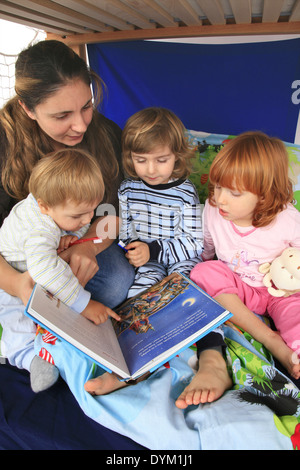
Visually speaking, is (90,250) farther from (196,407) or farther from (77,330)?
(196,407)

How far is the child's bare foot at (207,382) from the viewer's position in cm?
66

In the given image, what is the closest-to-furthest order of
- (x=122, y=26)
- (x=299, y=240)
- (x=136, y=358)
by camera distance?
(x=136, y=358), (x=299, y=240), (x=122, y=26)

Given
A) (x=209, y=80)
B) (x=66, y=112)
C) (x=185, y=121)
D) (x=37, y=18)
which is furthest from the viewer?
(x=185, y=121)

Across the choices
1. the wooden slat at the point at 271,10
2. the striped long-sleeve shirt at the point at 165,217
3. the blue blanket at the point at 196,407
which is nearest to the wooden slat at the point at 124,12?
the wooden slat at the point at 271,10

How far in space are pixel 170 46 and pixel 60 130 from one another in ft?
2.48

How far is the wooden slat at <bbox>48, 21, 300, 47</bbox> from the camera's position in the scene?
1.07 m

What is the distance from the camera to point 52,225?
0.79 meters

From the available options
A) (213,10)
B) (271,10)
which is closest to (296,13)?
(271,10)

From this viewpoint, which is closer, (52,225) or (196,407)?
(196,407)

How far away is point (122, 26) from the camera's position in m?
1.16

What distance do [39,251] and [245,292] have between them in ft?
1.85
